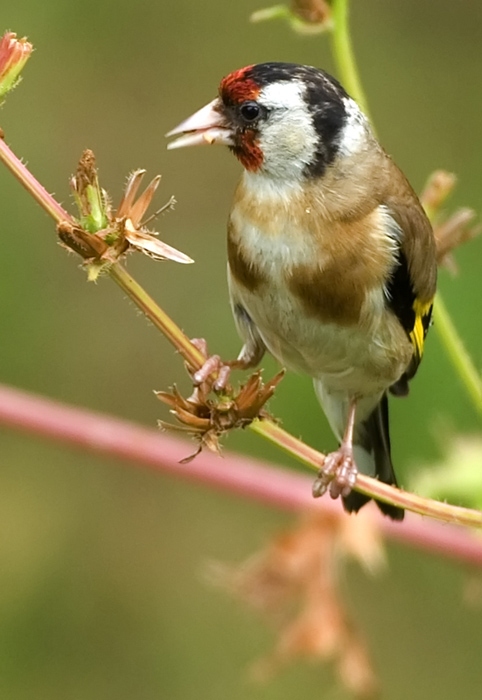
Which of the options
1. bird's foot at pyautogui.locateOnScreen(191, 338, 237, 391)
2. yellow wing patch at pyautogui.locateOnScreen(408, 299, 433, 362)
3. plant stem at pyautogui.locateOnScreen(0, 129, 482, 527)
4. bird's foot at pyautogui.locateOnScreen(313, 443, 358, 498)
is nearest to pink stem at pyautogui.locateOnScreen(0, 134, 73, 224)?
plant stem at pyautogui.locateOnScreen(0, 129, 482, 527)

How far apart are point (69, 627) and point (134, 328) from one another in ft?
4.03

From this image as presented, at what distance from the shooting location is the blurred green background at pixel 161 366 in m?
4.23

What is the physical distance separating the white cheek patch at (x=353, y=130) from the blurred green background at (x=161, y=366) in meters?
1.85

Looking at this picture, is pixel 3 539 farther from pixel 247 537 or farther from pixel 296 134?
pixel 296 134

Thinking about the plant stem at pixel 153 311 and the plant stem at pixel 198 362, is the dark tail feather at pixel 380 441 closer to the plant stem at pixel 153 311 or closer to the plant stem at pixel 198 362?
the plant stem at pixel 198 362

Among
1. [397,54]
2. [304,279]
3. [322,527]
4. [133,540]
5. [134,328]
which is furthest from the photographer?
[397,54]

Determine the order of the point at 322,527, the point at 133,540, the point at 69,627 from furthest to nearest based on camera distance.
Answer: the point at 133,540
the point at 69,627
the point at 322,527

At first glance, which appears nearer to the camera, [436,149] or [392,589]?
[392,589]

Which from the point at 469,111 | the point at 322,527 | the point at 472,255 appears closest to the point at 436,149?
the point at 469,111

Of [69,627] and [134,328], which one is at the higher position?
[134,328]

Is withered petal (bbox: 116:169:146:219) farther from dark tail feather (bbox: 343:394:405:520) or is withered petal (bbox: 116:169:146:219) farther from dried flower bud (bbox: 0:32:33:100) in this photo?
dark tail feather (bbox: 343:394:405:520)

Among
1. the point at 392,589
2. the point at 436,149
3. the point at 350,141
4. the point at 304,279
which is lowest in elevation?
the point at 392,589

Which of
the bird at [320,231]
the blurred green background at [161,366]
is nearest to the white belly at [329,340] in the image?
the bird at [320,231]

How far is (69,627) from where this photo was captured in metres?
4.25
